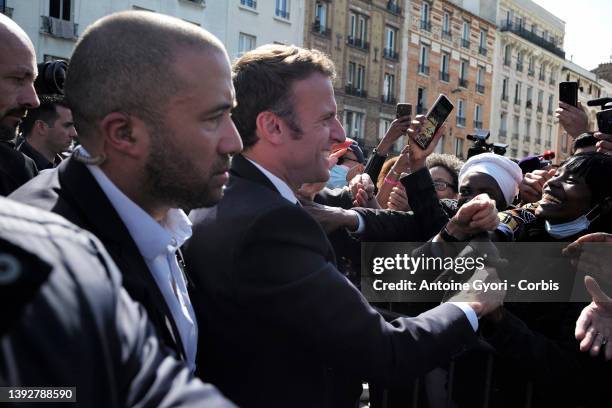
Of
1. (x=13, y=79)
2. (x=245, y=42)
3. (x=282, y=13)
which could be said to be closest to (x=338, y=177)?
(x=13, y=79)

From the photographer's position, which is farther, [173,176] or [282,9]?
[282,9]

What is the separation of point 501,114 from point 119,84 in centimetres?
4039

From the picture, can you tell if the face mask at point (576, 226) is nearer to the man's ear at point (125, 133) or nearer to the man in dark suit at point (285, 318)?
the man in dark suit at point (285, 318)

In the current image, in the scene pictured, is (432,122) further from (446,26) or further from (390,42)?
(446,26)

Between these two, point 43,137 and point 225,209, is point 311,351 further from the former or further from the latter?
point 43,137

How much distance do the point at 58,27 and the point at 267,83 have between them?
1783 centimetres

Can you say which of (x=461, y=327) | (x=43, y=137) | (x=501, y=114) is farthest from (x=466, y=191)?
(x=501, y=114)

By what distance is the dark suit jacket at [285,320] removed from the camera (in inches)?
60.2

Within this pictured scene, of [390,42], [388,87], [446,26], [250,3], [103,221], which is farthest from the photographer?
[446,26]

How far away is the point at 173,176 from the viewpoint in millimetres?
1426

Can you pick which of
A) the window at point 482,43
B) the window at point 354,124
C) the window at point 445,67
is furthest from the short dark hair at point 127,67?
the window at point 482,43

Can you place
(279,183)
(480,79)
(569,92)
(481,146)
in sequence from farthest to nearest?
(480,79), (481,146), (569,92), (279,183)

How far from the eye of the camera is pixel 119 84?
4.43 ft

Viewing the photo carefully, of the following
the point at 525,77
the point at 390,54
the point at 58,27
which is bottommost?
the point at 58,27
